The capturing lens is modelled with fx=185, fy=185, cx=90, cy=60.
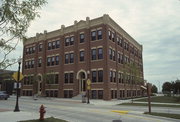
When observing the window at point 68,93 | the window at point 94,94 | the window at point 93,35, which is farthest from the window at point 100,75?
the window at point 68,93

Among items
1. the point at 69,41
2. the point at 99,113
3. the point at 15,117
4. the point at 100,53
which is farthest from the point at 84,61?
the point at 15,117

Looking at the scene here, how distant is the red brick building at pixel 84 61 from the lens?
111 ft

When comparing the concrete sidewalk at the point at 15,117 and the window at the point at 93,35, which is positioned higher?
the window at the point at 93,35

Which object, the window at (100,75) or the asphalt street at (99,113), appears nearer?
the asphalt street at (99,113)

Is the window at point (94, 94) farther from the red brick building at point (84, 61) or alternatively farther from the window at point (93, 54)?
the window at point (93, 54)

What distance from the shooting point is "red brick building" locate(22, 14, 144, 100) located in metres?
33.9

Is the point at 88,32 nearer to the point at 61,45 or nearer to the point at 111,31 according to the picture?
the point at 111,31

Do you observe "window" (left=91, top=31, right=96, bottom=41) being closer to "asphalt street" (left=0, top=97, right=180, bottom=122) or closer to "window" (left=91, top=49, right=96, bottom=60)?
"window" (left=91, top=49, right=96, bottom=60)

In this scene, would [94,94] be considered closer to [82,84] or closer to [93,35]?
[82,84]

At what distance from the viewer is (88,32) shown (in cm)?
3688

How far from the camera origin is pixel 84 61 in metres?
36.5

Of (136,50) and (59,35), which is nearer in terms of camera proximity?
(59,35)

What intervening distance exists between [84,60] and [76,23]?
8.47m

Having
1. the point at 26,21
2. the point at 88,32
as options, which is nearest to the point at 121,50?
the point at 88,32
